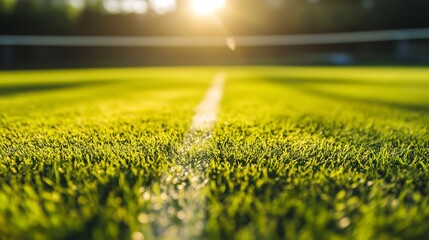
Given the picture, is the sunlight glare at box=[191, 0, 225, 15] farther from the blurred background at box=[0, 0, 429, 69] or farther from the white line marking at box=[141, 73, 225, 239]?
the white line marking at box=[141, 73, 225, 239]

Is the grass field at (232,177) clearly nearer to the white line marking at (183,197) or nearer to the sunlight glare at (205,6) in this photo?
the white line marking at (183,197)

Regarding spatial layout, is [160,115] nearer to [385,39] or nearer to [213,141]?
[213,141]

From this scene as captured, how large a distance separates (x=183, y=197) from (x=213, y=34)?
75.7 feet

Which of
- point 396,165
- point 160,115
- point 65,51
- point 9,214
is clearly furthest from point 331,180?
point 65,51

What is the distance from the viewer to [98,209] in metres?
1.15

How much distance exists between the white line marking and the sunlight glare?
24102mm

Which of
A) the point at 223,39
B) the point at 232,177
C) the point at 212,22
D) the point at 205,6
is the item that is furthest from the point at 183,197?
the point at 205,6

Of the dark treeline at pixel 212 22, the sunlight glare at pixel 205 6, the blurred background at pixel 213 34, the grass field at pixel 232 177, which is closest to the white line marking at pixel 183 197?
the grass field at pixel 232 177

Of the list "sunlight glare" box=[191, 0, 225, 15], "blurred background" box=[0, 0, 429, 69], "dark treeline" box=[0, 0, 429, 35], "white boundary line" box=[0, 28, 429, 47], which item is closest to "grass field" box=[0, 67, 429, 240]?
"blurred background" box=[0, 0, 429, 69]

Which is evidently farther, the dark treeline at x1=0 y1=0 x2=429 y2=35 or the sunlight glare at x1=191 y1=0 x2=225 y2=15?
the sunlight glare at x1=191 y1=0 x2=225 y2=15

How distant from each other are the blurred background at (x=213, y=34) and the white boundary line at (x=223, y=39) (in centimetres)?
5

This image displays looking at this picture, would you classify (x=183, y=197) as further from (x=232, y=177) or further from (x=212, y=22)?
(x=212, y=22)

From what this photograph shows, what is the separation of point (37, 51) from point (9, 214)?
21.2 meters

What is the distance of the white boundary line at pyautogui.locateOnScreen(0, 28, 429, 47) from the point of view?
21236 millimetres
